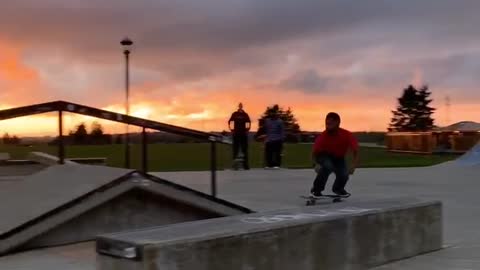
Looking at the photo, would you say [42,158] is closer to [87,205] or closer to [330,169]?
[87,205]

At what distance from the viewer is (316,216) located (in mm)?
6477

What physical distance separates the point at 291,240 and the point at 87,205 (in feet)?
8.91

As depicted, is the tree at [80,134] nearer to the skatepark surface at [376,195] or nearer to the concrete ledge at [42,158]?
the concrete ledge at [42,158]

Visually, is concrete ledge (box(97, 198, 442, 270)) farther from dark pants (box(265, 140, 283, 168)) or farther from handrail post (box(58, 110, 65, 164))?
dark pants (box(265, 140, 283, 168))

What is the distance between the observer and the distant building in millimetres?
36000

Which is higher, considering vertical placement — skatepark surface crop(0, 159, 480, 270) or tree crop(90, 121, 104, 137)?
tree crop(90, 121, 104, 137)

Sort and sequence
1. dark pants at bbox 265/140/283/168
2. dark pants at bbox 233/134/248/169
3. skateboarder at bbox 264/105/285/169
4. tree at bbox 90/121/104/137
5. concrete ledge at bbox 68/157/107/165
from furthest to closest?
dark pants at bbox 265/140/283/168, skateboarder at bbox 264/105/285/169, dark pants at bbox 233/134/248/169, concrete ledge at bbox 68/157/107/165, tree at bbox 90/121/104/137

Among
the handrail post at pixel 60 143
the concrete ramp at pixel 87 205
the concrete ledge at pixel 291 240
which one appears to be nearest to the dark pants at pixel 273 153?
the handrail post at pixel 60 143

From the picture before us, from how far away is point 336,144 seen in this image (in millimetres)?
11281

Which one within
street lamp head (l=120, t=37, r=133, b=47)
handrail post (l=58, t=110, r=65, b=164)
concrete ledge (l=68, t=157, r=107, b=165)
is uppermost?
street lamp head (l=120, t=37, r=133, b=47)

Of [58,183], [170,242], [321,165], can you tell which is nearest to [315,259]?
[170,242]

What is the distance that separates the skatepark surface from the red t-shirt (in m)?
0.79

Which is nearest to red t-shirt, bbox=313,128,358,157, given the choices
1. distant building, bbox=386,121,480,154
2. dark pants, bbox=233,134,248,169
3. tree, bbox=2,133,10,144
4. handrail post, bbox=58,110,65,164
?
handrail post, bbox=58,110,65,164

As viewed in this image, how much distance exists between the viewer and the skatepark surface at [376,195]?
7027 mm
